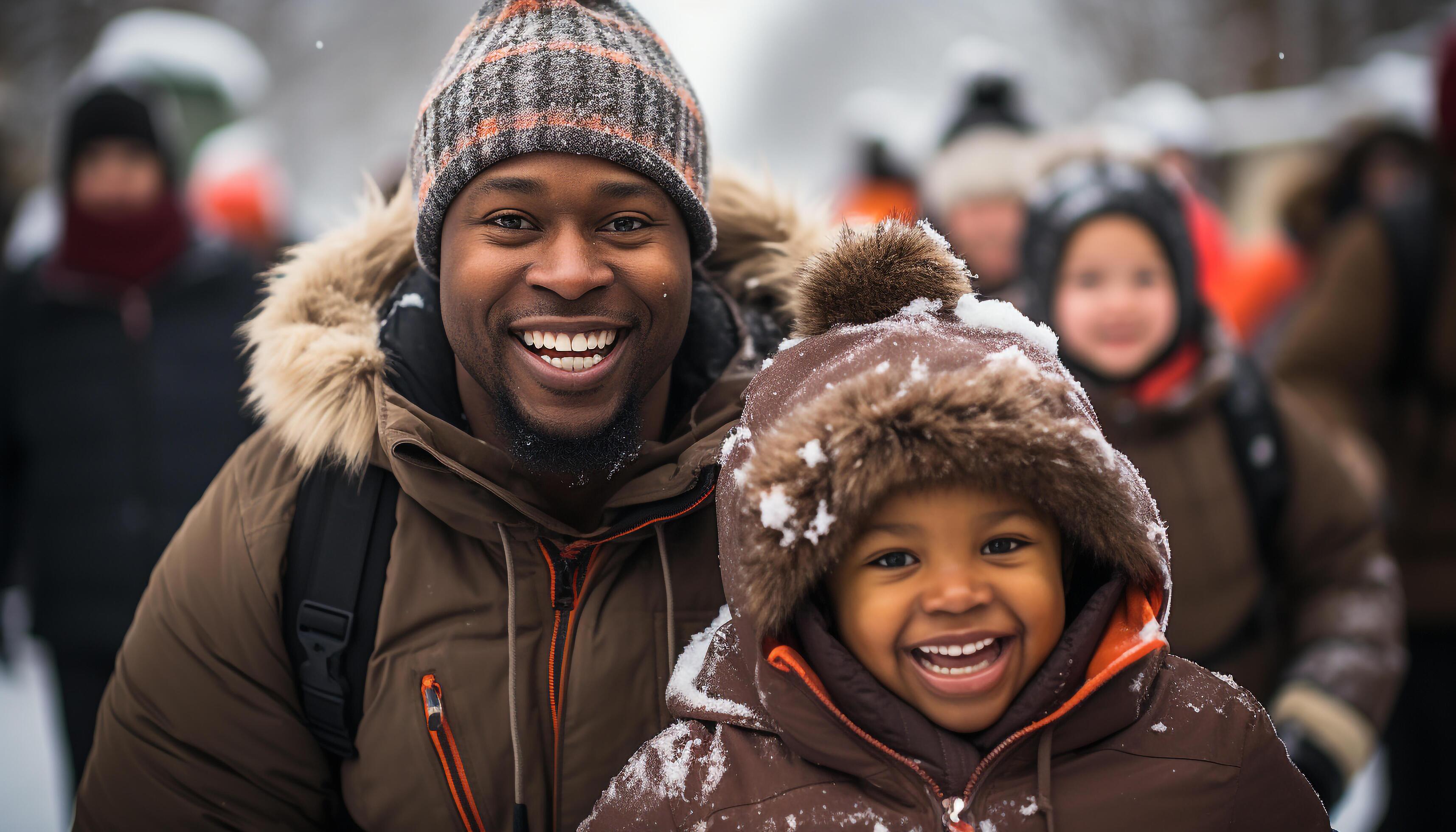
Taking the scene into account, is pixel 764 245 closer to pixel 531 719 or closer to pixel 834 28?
pixel 531 719

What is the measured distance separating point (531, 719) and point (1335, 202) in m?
5.60

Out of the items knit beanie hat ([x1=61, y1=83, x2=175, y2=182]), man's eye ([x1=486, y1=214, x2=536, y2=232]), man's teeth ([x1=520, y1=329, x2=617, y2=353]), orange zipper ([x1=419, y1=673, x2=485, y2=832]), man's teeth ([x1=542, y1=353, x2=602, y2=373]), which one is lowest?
orange zipper ([x1=419, y1=673, x2=485, y2=832])

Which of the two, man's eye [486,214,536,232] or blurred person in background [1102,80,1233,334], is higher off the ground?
blurred person in background [1102,80,1233,334]

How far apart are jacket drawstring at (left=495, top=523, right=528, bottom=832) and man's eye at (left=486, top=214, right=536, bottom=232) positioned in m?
0.55

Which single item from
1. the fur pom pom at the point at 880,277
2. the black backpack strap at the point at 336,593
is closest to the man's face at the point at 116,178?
the black backpack strap at the point at 336,593

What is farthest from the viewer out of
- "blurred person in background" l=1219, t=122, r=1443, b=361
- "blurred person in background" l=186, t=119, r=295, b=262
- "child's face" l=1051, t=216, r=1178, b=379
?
"blurred person in background" l=186, t=119, r=295, b=262

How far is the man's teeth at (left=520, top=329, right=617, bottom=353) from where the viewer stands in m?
2.13

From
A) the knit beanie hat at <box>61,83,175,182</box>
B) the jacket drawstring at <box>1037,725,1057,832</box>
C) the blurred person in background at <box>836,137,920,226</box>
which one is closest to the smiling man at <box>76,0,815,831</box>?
the jacket drawstring at <box>1037,725,1057,832</box>

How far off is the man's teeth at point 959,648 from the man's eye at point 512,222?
1047 millimetres

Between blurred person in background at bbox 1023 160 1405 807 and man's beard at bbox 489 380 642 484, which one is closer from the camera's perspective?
man's beard at bbox 489 380 642 484

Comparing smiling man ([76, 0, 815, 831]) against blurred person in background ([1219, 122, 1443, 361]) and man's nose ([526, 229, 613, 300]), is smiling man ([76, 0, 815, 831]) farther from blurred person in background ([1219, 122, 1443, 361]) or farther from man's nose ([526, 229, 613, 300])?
blurred person in background ([1219, 122, 1443, 361])

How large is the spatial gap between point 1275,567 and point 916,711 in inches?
69.8

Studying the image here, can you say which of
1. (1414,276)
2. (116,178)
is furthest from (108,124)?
(1414,276)

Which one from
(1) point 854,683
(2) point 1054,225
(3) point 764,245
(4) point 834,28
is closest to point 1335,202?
(2) point 1054,225
